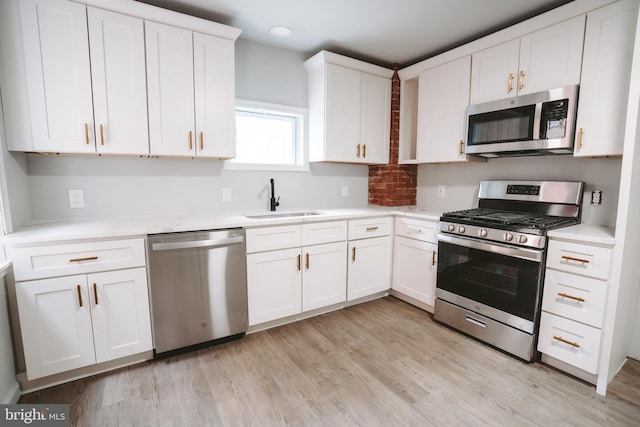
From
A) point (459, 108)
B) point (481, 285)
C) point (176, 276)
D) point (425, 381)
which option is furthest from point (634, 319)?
point (176, 276)

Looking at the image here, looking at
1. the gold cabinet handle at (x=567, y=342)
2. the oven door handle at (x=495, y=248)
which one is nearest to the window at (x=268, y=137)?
the oven door handle at (x=495, y=248)

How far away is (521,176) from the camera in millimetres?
2656

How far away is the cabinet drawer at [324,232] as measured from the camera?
2.62 meters

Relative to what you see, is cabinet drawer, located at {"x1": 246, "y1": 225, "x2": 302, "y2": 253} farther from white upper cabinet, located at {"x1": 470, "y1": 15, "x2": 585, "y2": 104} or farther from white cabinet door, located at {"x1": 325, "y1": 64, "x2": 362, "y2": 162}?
white upper cabinet, located at {"x1": 470, "y1": 15, "x2": 585, "y2": 104}

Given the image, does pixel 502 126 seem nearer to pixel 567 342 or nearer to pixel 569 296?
pixel 569 296

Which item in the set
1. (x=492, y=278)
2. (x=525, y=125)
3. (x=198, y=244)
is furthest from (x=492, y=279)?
(x=198, y=244)

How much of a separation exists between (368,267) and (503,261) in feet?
3.94

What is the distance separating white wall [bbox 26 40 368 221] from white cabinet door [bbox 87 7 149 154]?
0.33 metres

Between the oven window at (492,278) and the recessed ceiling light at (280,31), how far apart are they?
226 cm

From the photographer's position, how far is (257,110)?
2943 millimetres

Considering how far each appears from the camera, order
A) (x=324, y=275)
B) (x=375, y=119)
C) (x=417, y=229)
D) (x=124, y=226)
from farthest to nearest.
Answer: (x=375, y=119), (x=417, y=229), (x=324, y=275), (x=124, y=226)

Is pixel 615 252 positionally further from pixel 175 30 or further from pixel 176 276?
pixel 175 30

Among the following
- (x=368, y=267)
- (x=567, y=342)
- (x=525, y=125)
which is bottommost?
(x=567, y=342)

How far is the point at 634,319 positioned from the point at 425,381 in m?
1.62
